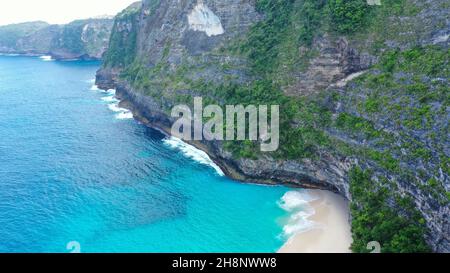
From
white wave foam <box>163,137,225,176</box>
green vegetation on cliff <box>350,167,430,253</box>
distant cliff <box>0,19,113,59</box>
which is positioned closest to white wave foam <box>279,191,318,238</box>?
green vegetation on cliff <box>350,167,430,253</box>

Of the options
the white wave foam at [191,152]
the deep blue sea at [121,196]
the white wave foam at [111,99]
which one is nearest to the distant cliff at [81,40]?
the white wave foam at [111,99]

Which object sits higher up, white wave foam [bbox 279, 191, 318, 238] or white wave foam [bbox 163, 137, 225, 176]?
white wave foam [bbox 163, 137, 225, 176]

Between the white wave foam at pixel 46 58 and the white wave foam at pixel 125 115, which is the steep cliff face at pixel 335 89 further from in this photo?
the white wave foam at pixel 46 58

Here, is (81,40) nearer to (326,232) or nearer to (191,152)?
(191,152)

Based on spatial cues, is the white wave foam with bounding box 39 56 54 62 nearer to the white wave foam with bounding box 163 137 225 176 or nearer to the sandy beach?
the white wave foam with bounding box 163 137 225 176

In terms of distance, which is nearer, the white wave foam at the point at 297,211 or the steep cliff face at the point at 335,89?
the steep cliff face at the point at 335,89
